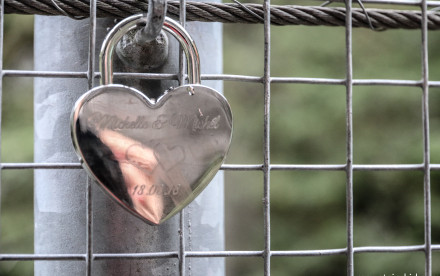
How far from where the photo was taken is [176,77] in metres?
0.55

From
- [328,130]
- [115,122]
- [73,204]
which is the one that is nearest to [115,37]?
[115,122]

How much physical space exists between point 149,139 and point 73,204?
0.15 meters

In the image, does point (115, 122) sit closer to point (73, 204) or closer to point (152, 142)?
point (152, 142)

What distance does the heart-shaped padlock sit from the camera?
442mm

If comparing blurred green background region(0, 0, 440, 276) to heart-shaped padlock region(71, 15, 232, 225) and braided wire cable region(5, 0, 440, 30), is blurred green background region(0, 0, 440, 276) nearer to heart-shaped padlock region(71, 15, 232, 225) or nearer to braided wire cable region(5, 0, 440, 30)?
braided wire cable region(5, 0, 440, 30)

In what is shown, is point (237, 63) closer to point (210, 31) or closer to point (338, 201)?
point (338, 201)

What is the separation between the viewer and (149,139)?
454 mm

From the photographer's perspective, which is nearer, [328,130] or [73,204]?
[73,204]

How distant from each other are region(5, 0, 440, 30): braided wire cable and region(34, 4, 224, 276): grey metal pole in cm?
3

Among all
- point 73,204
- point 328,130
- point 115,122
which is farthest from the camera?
point 328,130

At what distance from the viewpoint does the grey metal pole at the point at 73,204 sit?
0.55m

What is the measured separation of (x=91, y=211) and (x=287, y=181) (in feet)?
6.50

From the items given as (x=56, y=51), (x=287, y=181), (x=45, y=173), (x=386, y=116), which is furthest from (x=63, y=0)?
(x=386, y=116)

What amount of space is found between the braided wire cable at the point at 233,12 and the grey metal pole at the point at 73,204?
33mm
